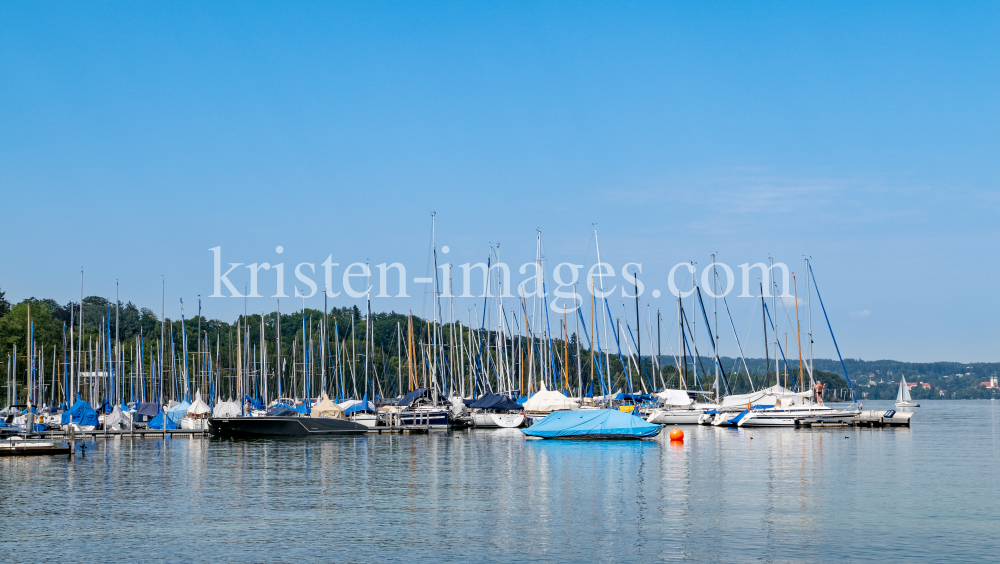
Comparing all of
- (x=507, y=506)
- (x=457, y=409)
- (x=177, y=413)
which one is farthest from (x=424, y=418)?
(x=507, y=506)

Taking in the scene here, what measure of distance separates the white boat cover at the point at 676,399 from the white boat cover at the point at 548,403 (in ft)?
48.1

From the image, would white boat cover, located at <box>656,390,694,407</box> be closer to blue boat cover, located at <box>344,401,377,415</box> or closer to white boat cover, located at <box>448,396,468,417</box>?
white boat cover, located at <box>448,396,468,417</box>

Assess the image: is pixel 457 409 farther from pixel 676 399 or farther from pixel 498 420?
pixel 676 399

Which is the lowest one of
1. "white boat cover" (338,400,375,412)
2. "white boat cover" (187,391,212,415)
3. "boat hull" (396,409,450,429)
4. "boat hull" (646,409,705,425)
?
"boat hull" (646,409,705,425)

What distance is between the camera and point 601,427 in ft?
235

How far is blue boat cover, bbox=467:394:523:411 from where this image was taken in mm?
93500

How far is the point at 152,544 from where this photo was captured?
2744 cm

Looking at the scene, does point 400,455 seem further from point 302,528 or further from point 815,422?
point 815,422

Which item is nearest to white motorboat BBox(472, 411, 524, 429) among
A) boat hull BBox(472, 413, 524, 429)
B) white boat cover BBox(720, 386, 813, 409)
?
boat hull BBox(472, 413, 524, 429)

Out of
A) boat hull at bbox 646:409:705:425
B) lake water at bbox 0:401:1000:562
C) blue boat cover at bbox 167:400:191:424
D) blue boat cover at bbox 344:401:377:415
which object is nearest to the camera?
lake water at bbox 0:401:1000:562

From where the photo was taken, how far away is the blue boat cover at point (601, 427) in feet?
235

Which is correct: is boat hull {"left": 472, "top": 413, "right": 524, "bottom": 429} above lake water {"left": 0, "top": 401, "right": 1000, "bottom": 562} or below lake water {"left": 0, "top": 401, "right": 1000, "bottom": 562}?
below

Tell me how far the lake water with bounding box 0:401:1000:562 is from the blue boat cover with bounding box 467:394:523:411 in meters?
29.8

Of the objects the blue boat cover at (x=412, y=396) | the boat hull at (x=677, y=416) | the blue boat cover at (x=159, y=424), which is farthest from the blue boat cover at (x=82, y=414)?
the boat hull at (x=677, y=416)
